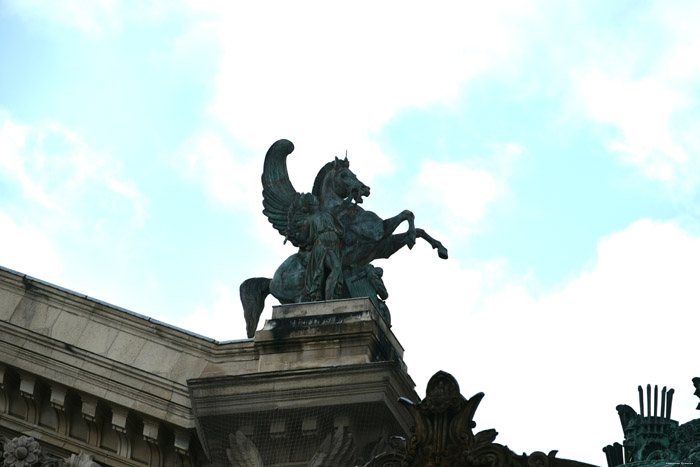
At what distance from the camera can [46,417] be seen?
2623 centimetres

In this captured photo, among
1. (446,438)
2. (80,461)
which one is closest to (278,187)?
(80,461)

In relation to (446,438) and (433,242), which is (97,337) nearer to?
(433,242)

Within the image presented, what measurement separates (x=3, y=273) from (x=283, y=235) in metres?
4.32

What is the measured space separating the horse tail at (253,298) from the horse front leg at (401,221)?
6.51 ft

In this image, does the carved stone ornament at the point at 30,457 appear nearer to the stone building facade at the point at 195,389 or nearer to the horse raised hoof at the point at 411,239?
the stone building facade at the point at 195,389

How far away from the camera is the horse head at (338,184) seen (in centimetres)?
2800

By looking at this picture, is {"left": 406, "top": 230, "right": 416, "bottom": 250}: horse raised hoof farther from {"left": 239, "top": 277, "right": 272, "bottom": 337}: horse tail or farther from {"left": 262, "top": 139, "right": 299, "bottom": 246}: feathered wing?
{"left": 239, "top": 277, "right": 272, "bottom": 337}: horse tail

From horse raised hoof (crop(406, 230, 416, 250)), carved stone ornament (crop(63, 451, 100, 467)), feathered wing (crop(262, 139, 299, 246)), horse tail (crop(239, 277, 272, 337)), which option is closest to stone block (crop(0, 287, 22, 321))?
carved stone ornament (crop(63, 451, 100, 467))

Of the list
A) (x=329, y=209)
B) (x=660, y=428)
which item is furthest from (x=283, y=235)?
(x=660, y=428)

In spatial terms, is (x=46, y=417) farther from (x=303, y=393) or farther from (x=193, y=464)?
(x=303, y=393)

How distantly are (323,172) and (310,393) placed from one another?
4.67 m

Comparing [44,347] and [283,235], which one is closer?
[44,347]

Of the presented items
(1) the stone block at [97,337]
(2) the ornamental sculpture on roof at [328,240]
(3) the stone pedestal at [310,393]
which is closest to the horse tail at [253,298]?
(2) the ornamental sculpture on roof at [328,240]

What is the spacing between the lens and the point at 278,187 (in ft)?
93.3
